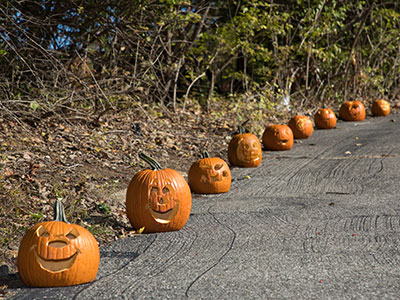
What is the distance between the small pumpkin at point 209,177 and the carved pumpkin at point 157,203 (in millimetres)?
1402

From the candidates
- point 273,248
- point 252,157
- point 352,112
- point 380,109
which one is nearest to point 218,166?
point 252,157

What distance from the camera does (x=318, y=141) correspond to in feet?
32.3

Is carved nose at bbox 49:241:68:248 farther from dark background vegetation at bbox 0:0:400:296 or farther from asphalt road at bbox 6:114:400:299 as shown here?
dark background vegetation at bbox 0:0:400:296

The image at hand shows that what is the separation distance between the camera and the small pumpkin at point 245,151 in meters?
7.32

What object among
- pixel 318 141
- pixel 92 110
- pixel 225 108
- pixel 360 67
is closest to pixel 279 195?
pixel 92 110

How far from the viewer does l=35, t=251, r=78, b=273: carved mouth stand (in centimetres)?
320

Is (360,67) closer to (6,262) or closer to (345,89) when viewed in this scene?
(345,89)

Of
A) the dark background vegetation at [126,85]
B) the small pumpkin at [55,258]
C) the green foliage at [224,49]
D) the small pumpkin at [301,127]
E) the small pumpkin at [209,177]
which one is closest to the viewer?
the small pumpkin at [55,258]

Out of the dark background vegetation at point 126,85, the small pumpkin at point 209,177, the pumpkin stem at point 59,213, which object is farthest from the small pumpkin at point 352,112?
the pumpkin stem at point 59,213

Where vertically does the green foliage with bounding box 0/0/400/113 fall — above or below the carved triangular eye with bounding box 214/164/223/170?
above

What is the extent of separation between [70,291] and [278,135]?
595 cm

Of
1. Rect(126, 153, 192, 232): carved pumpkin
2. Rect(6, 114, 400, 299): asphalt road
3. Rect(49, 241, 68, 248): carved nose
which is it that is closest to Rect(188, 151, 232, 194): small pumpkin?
Rect(6, 114, 400, 299): asphalt road

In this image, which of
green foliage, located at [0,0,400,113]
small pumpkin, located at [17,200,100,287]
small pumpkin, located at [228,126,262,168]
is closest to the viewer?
small pumpkin, located at [17,200,100,287]

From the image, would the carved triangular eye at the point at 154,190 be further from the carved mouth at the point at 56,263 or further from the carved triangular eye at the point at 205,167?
the carved triangular eye at the point at 205,167
